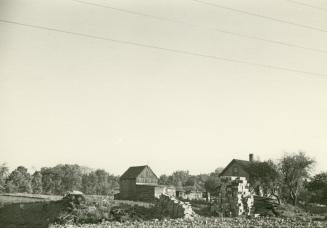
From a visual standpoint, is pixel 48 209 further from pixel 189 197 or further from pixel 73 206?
pixel 189 197

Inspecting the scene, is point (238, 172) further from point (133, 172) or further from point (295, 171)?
point (133, 172)

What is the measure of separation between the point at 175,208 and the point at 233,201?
565cm

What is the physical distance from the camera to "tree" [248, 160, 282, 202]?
54312 millimetres

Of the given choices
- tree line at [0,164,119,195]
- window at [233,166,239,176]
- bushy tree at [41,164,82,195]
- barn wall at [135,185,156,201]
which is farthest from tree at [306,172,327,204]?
bushy tree at [41,164,82,195]

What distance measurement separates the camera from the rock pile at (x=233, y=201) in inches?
1297

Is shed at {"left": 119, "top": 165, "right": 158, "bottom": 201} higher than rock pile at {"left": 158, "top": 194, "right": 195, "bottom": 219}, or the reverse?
shed at {"left": 119, "top": 165, "right": 158, "bottom": 201}

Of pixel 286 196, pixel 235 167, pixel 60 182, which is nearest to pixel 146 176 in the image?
pixel 235 167

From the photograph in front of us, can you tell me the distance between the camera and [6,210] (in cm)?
3541

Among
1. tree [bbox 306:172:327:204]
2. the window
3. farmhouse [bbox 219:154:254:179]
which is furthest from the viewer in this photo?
the window

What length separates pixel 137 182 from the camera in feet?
190

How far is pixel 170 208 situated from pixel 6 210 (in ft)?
52.6

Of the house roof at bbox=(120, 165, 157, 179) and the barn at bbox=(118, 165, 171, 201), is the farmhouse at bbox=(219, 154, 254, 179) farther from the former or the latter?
the house roof at bbox=(120, 165, 157, 179)

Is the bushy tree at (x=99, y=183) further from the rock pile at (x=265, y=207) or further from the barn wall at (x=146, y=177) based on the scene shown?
the rock pile at (x=265, y=207)

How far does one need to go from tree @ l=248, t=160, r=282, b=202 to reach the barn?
16.0m
